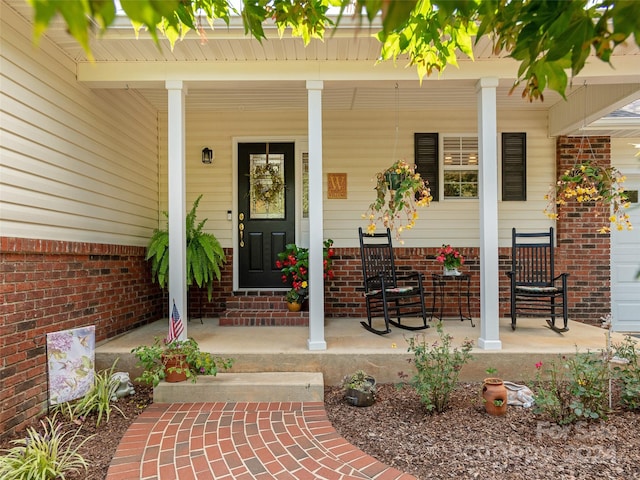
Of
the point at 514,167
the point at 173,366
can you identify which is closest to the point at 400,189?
the point at 514,167

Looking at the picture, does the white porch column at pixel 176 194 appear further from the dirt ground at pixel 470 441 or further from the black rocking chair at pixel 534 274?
the black rocking chair at pixel 534 274

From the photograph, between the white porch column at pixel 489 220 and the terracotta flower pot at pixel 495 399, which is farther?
the white porch column at pixel 489 220

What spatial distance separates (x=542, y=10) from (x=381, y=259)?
12.0 ft

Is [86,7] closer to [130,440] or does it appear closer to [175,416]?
[130,440]

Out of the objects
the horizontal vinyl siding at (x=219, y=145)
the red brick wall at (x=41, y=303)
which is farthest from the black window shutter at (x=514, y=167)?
the red brick wall at (x=41, y=303)

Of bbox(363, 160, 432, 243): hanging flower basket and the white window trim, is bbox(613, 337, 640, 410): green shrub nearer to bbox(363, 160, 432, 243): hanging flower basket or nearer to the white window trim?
bbox(363, 160, 432, 243): hanging flower basket

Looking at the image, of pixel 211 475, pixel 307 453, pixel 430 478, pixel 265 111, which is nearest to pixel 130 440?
pixel 211 475

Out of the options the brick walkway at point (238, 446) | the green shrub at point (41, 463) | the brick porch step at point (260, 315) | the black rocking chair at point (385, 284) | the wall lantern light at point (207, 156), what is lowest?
the brick walkway at point (238, 446)

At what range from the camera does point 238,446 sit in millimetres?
2418

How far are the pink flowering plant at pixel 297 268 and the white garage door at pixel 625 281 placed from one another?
3.62m

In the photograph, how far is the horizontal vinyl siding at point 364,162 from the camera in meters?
5.20

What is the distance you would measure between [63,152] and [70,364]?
165 cm

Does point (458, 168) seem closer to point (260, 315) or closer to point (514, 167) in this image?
point (514, 167)

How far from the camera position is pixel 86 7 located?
80 centimetres
